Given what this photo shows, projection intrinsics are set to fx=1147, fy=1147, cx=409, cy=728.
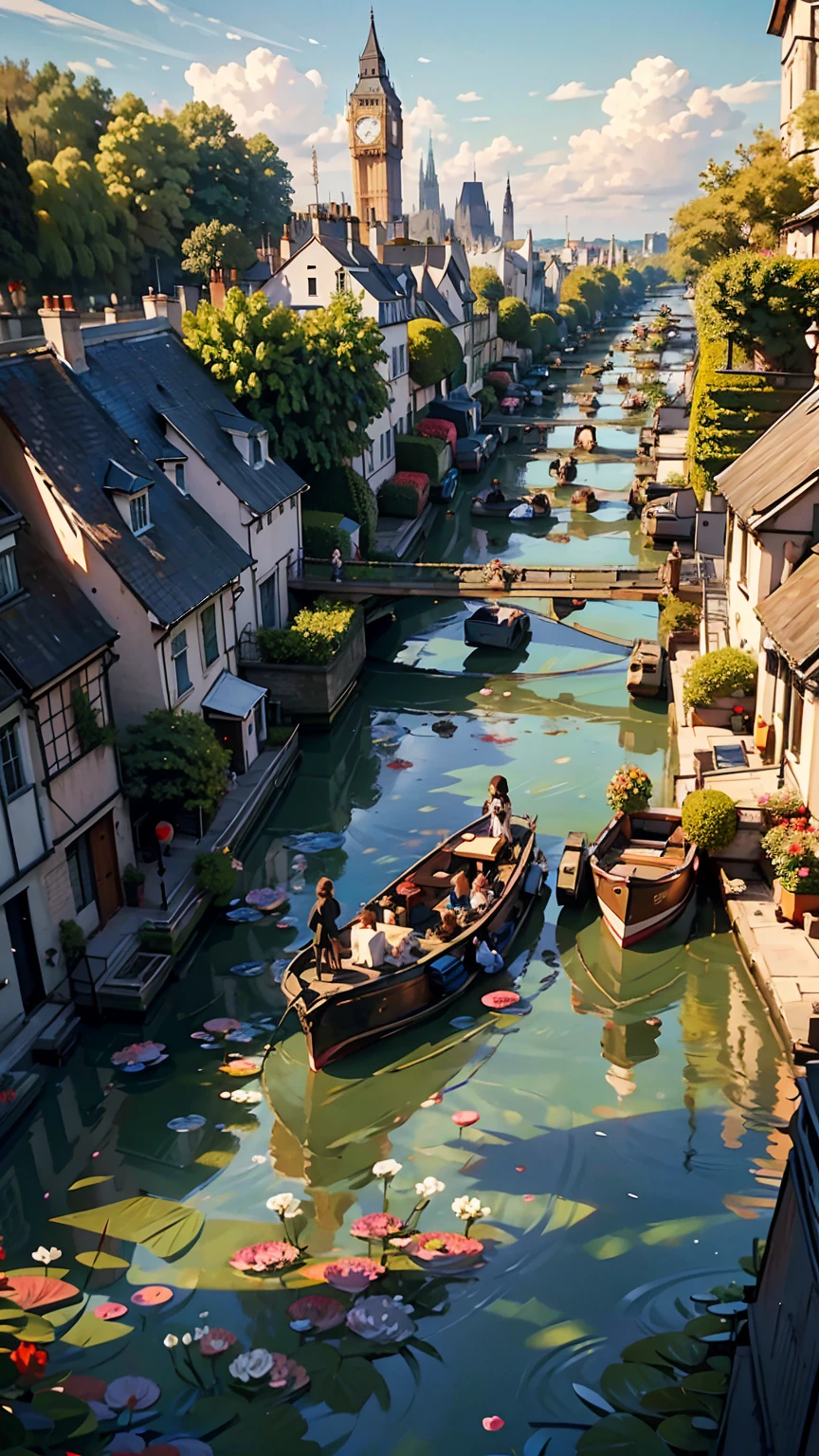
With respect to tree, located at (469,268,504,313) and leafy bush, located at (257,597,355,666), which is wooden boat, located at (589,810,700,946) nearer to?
leafy bush, located at (257,597,355,666)

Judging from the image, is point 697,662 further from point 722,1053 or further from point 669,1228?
point 669,1228

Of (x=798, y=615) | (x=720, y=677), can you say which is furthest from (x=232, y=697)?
(x=798, y=615)

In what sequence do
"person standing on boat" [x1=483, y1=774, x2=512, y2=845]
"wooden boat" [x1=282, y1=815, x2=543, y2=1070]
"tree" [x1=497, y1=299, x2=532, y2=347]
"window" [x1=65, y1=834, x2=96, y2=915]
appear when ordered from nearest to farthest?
"wooden boat" [x1=282, y1=815, x2=543, y2=1070] → "window" [x1=65, y1=834, x2=96, y2=915] → "person standing on boat" [x1=483, y1=774, x2=512, y2=845] → "tree" [x1=497, y1=299, x2=532, y2=347]

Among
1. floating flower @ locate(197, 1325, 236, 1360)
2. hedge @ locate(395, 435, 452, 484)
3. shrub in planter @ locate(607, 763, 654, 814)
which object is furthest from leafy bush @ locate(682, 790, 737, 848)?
hedge @ locate(395, 435, 452, 484)

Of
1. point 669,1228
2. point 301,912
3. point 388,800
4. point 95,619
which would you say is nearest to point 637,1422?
point 669,1228

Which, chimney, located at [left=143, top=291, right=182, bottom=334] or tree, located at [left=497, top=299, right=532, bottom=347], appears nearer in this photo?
chimney, located at [left=143, top=291, right=182, bottom=334]

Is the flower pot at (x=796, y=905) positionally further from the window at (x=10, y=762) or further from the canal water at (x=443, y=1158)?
the window at (x=10, y=762)

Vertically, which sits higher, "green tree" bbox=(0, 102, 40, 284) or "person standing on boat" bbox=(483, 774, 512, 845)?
"green tree" bbox=(0, 102, 40, 284)

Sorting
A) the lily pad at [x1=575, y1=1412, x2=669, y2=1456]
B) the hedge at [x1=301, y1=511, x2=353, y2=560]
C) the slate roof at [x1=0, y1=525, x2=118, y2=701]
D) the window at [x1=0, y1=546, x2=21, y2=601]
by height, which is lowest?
the lily pad at [x1=575, y1=1412, x2=669, y2=1456]
